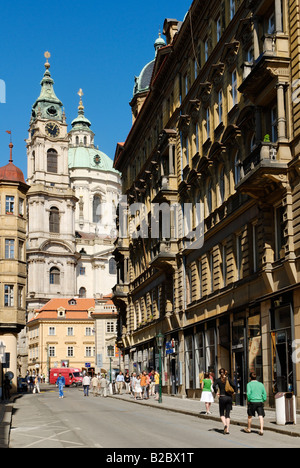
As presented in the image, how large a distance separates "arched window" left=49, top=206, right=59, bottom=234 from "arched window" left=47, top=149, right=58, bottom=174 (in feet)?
23.7

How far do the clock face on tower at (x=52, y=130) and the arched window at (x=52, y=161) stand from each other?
3139 millimetres

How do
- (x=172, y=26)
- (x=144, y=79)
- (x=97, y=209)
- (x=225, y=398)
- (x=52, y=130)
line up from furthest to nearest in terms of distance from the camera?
1. (x=97, y=209)
2. (x=52, y=130)
3. (x=144, y=79)
4. (x=172, y=26)
5. (x=225, y=398)

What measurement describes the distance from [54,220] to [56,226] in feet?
3.76

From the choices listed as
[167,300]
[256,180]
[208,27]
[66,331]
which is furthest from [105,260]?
[256,180]

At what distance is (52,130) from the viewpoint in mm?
139500

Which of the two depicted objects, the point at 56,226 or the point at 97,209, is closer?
the point at 56,226

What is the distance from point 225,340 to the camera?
33.5m

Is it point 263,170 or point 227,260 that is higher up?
point 263,170

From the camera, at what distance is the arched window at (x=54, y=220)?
134 m

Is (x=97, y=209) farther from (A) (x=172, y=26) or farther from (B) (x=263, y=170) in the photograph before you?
(B) (x=263, y=170)

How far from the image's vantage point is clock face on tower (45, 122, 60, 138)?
456ft

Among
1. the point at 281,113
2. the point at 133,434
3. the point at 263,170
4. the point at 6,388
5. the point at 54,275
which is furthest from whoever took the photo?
the point at 54,275

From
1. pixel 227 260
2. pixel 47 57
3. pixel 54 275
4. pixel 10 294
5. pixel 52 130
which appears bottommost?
pixel 227 260
